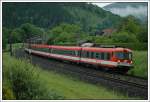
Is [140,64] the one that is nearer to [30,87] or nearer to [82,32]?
[82,32]

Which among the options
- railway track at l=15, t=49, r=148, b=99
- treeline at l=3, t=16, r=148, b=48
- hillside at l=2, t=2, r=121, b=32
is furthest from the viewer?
treeline at l=3, t=16, r=148, b=48

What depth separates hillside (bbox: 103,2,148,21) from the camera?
578 inches

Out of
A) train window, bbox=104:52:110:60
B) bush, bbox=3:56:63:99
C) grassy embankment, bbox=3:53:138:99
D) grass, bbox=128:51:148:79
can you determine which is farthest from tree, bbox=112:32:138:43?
bush, bbox=3:56:63:99

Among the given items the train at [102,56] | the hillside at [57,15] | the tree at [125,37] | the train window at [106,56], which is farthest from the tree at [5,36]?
the train window at [106,56]

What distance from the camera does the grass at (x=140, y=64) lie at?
17953 mm

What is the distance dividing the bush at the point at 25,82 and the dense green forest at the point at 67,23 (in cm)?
177

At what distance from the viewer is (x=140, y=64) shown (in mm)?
18297

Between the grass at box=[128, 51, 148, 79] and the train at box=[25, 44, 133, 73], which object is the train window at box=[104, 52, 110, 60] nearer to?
the train at box=[25, 44, 133, 73]

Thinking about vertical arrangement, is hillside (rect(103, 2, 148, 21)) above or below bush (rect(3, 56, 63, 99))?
above

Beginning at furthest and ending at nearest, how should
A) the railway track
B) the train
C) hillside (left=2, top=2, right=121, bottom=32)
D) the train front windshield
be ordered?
the train front windshield → the train → hillside (left=2, top=2, right=121, bottom=32) → the railway track

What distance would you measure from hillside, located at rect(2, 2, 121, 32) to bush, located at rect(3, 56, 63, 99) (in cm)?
217

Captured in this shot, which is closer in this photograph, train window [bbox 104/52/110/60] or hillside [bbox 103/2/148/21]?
hillside [bbox 103/2/148/21]

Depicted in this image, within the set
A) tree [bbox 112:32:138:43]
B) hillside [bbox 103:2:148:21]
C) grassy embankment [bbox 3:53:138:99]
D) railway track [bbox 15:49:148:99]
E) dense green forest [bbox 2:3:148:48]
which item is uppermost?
hillside [bbox 103:2:148:21]

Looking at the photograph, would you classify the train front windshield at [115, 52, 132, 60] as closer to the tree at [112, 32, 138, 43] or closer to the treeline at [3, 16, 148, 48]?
the treeline at [3, 16, 148, 48]
